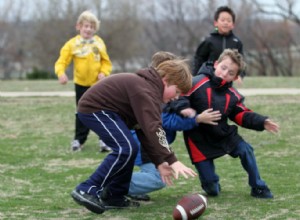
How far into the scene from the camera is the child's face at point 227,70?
5.28 meters

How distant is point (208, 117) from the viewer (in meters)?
4.98

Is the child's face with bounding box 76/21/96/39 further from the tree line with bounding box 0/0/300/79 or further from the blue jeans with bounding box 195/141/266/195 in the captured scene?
the tree line with bounding box 0/0/300/79

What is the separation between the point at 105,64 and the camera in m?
8.24

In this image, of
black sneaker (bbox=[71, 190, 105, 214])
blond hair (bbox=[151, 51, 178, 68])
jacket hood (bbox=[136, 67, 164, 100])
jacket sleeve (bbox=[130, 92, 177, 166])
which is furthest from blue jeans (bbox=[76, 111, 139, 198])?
blond hair (bbox=[151, 51, 178, 68])

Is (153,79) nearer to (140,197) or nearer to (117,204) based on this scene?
(117,204)

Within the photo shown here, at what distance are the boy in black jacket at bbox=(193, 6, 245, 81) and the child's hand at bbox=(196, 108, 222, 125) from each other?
9.24 ft

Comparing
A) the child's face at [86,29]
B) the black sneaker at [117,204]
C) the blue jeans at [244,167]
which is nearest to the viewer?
the black sneaker at [117,204]

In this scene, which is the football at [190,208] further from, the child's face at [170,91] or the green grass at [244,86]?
the green grass at [244,86]

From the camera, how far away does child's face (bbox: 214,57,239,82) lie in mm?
5281

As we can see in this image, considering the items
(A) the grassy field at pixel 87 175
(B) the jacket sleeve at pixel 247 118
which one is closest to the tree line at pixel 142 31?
(A) the grassy field at pixel 87 175

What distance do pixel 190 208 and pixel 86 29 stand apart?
4.19 meters

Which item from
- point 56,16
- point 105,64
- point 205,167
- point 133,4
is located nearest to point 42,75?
point 56,16

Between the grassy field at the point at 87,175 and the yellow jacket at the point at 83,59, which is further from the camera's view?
the yellow jacket at the point at 83,59

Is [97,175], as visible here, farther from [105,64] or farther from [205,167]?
[105,64]
